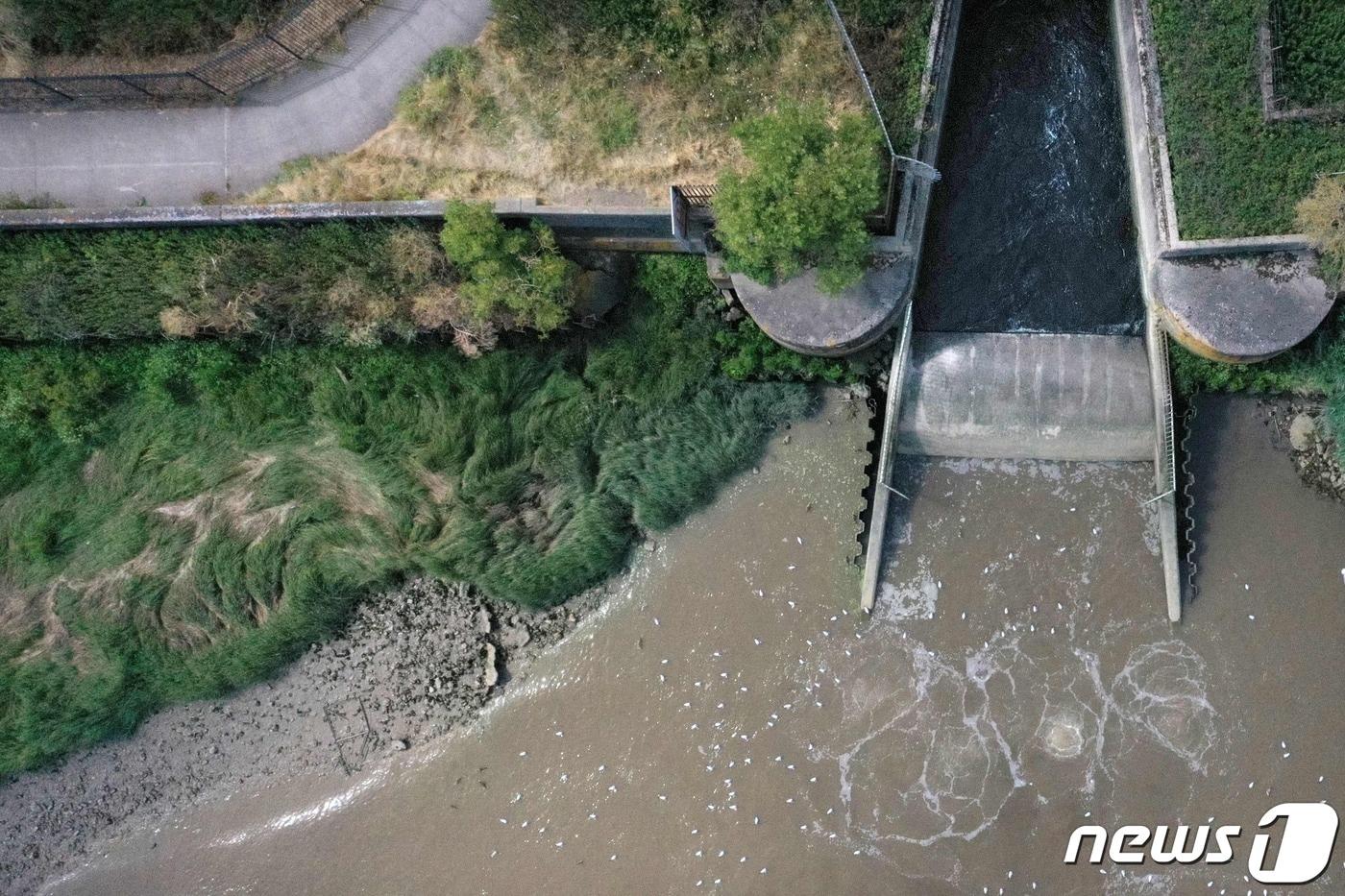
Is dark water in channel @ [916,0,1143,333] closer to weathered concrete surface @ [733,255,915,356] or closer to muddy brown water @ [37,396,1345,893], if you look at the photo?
weathered concrete surface @ [733,255,915,356]

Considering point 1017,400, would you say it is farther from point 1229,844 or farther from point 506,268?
point 506,268

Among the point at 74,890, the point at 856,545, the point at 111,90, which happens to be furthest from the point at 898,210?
the point at 74,890

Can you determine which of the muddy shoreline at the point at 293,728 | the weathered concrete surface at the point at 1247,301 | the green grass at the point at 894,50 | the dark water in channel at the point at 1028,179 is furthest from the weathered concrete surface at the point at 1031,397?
the muddy shoreline at the point at 293,728

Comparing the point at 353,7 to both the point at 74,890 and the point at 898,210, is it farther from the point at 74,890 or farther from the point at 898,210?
the point at 74,890

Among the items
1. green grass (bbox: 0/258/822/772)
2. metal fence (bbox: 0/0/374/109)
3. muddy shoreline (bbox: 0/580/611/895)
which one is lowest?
muddy shoreline (bbox: 0/580/611/895)

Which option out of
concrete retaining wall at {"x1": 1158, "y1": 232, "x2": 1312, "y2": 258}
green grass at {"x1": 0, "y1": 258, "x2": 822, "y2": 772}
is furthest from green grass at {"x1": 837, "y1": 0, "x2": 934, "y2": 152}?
concrete retaining wall at {"x1": 1158, "y1": 232, "x2": 1312, "y2": 258}

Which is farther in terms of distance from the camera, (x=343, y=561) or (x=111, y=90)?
(x=343, y=561)

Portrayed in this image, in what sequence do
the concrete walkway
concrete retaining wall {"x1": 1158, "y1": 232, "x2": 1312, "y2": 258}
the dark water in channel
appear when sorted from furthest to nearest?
the dark water in channel < the concrete walkway < concrete retaining wall {"x1": 1158, "y1": 232, "x2": 1312, "y2": 258}
